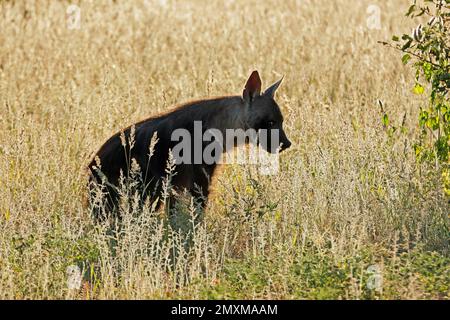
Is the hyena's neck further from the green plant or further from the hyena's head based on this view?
the green plant

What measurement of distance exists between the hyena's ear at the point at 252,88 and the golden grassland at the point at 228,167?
27.2 inches

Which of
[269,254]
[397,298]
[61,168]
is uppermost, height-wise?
[61,168]

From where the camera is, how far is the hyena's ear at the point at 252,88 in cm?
791

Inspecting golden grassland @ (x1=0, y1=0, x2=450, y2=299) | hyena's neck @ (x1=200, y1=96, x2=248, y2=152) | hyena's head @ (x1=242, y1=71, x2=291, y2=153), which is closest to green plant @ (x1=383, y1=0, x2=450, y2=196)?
golden grassland @ (x1=0, y1=0, x2=450, y2=299)

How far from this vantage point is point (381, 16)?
52.4ft

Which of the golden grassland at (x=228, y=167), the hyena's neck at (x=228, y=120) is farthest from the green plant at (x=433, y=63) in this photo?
the hyena's neck at (x=228, y=120)

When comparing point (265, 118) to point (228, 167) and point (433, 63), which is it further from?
point (433, 63)

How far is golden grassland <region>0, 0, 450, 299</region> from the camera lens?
6.22 metres

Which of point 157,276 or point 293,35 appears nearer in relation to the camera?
point 157,276

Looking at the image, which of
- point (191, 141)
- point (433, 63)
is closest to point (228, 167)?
point (191, 141)

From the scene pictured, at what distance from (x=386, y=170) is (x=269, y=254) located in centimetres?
171

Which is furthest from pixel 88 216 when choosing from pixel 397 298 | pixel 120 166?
pixel 397 298

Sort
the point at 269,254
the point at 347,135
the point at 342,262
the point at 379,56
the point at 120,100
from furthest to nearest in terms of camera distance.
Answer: the point at 379,56, the point at 120,100, the point at 347,135, the point at 269,254, the point at 342,262

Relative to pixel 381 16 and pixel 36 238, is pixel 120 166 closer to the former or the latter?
pixel 36 238
